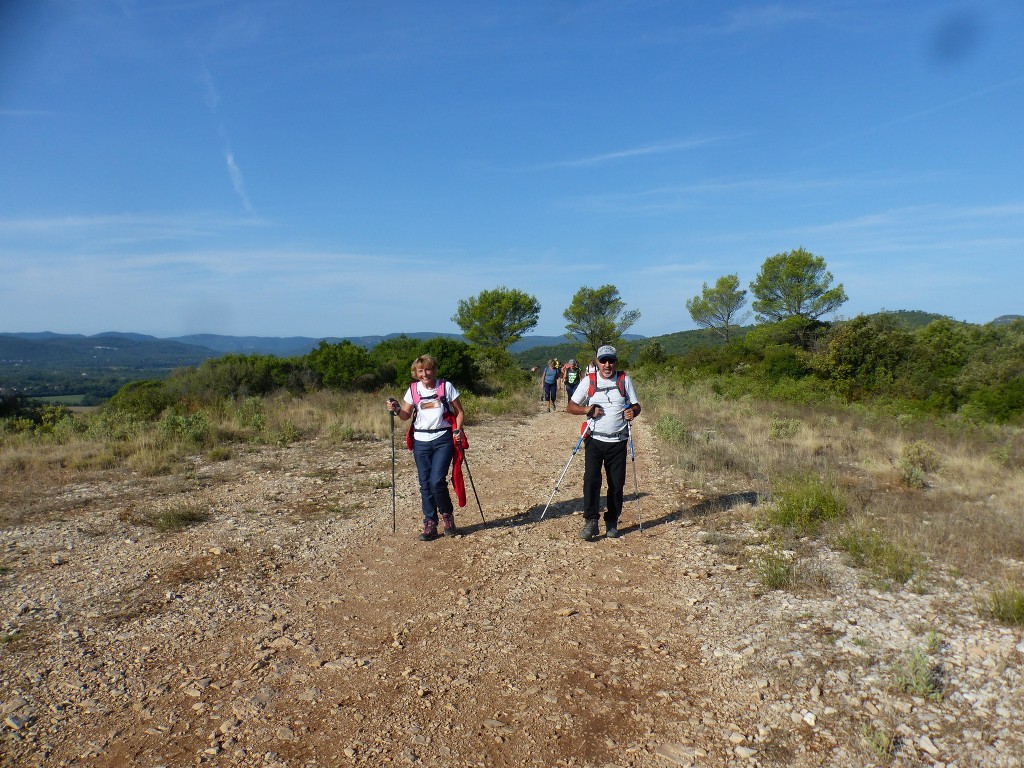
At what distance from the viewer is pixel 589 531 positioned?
681 centimetres

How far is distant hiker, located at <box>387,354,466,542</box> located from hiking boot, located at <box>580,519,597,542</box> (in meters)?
1.43

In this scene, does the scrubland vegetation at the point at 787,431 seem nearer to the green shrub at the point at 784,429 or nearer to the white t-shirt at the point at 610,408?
the green shrub at the point at 784,429

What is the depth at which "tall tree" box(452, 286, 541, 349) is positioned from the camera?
193 feet

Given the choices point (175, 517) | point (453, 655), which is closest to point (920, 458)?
point (453, 655)

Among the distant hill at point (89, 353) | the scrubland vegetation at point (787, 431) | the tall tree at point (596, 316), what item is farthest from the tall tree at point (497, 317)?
the distant hill at point (89, 353)

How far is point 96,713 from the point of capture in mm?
3627

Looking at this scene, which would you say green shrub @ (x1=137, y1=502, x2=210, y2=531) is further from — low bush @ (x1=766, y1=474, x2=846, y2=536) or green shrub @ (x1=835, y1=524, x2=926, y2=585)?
green shrub @ (x1=835, y1=524, x2=926, y2=585)

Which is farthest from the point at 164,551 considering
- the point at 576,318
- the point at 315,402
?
the point at 576,318

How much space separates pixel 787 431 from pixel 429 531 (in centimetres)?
957

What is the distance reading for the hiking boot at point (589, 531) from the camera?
6801mm

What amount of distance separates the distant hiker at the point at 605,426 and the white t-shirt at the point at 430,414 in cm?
133

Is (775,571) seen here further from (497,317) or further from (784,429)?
(497,317)

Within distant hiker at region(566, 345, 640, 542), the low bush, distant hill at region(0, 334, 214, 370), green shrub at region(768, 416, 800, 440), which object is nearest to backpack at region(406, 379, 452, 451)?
distant hiker at region(566, 345, 640, 542)

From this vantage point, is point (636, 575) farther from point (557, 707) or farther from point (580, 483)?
point (580, 483)
